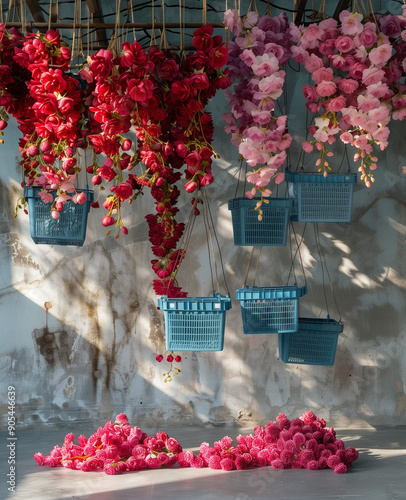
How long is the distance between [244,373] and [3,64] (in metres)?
3.04

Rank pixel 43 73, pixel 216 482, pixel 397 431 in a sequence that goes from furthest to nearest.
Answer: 1. pixel 397 431
2. pixel 216 482
3. pixel 43 73

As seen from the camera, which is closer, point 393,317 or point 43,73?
point 43,73

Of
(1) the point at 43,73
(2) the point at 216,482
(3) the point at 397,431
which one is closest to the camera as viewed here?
(1) the point at 43,73

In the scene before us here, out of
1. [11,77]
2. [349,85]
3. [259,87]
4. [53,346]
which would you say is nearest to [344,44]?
[349,85]

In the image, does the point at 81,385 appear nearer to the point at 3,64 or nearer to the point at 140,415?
the point at 140,415

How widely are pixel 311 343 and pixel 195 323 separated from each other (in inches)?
41.9

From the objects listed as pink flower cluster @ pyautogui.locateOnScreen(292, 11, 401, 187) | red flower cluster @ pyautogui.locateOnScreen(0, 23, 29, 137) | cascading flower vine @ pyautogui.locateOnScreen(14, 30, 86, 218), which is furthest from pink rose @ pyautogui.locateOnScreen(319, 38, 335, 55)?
red flower cluster @ pyautogui.locateOnScreen(0, 23, 29, 137)

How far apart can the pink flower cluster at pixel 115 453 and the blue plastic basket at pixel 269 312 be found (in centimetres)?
97

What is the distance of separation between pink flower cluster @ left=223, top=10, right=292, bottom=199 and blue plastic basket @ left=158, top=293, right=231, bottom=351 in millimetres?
677

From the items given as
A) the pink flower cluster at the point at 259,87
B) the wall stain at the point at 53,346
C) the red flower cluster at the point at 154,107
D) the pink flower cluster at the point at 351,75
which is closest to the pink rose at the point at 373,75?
the pink flower cluster at the point at 351,75

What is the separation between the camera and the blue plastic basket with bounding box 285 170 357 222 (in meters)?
3.78

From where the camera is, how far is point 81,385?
16.1 feet

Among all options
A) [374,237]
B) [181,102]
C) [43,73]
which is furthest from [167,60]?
[374,237]

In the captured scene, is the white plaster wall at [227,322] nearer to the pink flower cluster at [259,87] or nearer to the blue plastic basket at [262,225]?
the blue plastic basket at [262,225]
